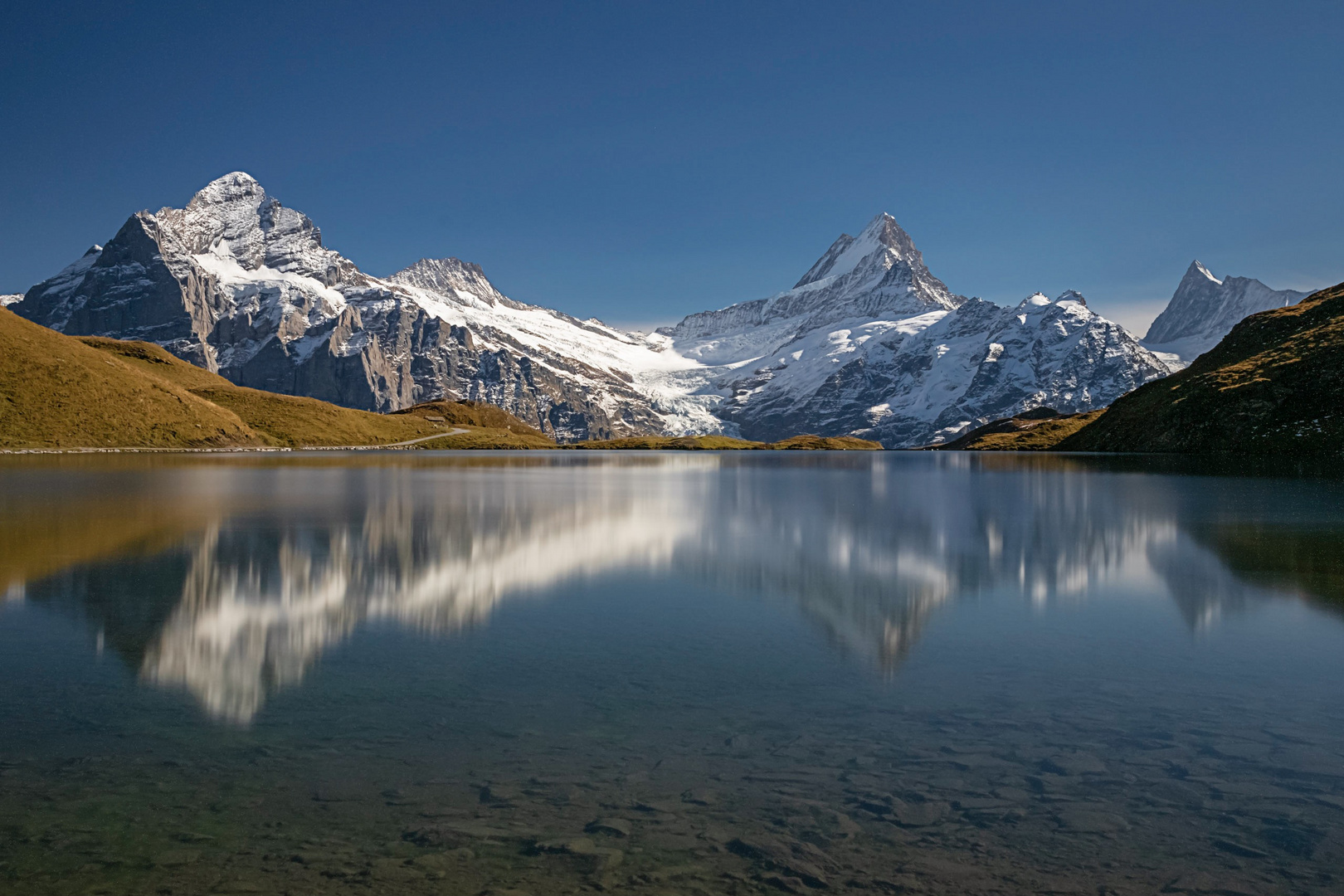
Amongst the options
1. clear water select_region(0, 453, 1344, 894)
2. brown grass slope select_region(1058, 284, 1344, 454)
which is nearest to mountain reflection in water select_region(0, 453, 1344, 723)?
clear water select_region(0, 453, 1344, 894)

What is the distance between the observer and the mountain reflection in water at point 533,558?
21.0 metres

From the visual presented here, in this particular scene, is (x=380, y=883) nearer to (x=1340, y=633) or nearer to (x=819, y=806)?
(x=819, y=806)

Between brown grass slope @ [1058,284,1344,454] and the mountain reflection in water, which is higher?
brown grass slope @ [1058,284,1344,454]

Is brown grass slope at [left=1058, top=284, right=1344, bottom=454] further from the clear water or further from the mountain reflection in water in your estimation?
the clear water

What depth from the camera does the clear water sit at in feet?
31.8

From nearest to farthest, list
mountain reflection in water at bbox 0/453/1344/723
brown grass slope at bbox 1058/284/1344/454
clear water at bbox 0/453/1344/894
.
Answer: clear water at bbox 0/453/1344/894
mountain reflection in water at bbox 0/453/1344/723
brown grass slope at bbox 1058/284/1344/454

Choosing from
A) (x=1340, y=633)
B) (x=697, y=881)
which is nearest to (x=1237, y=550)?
(x=1340, y=633)

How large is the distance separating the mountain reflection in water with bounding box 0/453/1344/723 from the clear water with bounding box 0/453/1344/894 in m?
0.25

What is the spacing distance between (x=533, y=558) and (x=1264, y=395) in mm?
162430

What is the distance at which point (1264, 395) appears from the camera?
488ft

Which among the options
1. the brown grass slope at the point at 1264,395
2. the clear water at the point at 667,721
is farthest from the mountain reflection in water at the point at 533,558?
the brown grass slope at the point at 1264,395


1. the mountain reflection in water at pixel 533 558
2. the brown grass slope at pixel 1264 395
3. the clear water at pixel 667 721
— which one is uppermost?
the brown grass slope at pixel 1264 395

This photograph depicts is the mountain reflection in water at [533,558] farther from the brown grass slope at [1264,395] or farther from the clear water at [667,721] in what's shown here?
the brown grass slope at [1264,395]

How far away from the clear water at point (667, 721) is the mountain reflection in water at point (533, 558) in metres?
0.25
